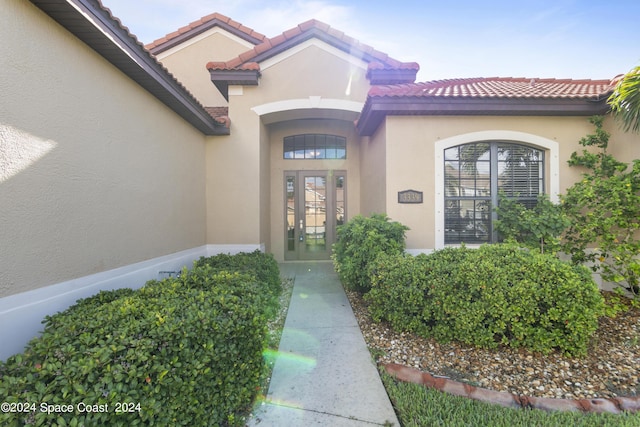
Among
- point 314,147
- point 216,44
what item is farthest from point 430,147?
point 216,44

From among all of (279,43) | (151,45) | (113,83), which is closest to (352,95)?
(279,43)

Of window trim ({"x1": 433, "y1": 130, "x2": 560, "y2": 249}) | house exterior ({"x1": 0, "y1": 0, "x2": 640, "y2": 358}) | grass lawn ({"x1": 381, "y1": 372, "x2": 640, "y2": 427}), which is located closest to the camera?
grass lawn ({"x1": 381, "y1": 372, "x2": 640, "y2": 427})

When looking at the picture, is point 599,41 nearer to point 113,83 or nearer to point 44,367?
point 113,83

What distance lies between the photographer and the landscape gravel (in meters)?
2.69

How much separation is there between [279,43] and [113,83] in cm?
428

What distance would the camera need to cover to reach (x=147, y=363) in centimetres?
180

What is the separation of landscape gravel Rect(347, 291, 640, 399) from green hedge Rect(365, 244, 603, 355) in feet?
0.43

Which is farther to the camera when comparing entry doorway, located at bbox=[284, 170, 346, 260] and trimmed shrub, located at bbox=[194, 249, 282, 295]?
entry doorway, located at bbox=[284, 170, 346, 260]

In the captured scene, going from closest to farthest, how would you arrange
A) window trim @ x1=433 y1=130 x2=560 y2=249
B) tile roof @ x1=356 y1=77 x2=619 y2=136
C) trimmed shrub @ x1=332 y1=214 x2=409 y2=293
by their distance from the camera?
trimmed shrub @ x1=332 y1=214 x2=409 y2=293 → tile roof @ x1=356 y1=77 x2=619 y2=136 → window trim @ x1=433 y1=130 x2=560 y2=249

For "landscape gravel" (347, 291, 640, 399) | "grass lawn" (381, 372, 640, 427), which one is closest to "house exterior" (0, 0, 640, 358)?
"landscape gravel" (347, 291, 640, 399)

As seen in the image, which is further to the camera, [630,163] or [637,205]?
[630,163]

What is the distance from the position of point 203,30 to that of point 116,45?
6954 millimetres

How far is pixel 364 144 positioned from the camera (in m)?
7.90

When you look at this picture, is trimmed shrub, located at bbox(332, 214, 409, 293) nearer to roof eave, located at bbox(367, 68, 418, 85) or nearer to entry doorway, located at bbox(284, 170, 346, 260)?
entry doorway, located at bbox(284, 170, 346, 260)
